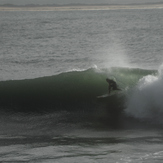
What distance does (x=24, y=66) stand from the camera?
90.2 feet

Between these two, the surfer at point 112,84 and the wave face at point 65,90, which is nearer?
the surfer at point 112,84

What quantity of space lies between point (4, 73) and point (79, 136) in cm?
1223

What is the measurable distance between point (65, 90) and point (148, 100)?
11.3 ft

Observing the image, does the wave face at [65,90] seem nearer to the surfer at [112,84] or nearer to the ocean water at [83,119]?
the ocean water at [83,119]

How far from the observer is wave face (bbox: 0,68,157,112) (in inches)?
646

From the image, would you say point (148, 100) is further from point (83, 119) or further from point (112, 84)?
point (83, 119)

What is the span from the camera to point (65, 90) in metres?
Result: 17.5

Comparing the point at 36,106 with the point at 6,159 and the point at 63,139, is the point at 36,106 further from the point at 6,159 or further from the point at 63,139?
the point at 6,159

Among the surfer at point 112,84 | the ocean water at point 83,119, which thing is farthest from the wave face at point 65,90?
the surfer at point 112,84

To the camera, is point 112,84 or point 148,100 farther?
point 112,84

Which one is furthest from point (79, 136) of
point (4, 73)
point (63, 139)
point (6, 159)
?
point (4, 73)

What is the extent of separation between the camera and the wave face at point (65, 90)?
16406mm

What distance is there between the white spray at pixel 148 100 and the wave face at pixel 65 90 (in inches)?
13.0

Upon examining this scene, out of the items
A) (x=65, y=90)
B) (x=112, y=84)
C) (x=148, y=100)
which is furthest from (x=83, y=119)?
(x=65, y=90)
